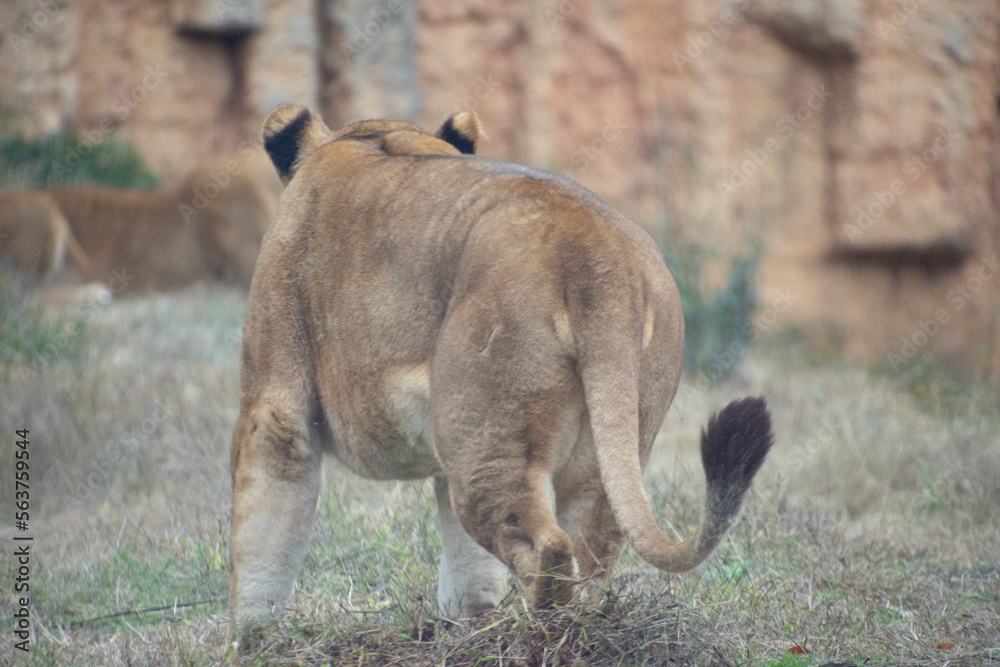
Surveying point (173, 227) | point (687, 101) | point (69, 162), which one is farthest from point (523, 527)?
point (69, 162)

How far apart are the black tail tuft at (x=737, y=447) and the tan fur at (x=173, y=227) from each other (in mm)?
6807

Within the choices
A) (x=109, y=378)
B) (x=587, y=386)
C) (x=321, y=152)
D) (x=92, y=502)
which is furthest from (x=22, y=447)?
(x=587, y=386)

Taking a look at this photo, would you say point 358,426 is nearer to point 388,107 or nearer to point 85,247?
point 85,247

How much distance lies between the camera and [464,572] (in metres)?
3.27

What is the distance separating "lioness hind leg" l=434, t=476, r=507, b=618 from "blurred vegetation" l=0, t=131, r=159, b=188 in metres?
7.53

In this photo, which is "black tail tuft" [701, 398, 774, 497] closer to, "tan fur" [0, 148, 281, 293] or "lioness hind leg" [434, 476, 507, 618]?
"lioness hind leg" [434, 476, 507, 618]

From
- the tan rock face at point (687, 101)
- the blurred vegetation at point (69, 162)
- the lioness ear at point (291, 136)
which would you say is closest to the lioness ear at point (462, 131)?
the lioness ear at point (291, 136)

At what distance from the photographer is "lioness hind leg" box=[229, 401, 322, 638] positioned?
10.0ft

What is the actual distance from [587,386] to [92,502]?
11.1 ft

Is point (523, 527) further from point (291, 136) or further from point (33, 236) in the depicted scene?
point (33, 236)

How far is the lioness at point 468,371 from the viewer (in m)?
2.32

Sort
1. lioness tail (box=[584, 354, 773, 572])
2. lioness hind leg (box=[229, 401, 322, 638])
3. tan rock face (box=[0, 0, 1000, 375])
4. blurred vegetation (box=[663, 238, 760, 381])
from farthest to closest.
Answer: tan rock face (box=[0, 0, 1000, 375])
blurred vegetation (box=[663, 238, 760, 381])
lioness hind leg (box=[229, 401, 322, 638])
lioness tail (box=[584, 354, 773, 572])

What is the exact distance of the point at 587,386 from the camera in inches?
91.5

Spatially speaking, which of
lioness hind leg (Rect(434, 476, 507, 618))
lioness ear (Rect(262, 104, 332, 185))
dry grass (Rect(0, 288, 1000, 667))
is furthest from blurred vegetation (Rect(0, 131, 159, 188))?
lioness hind leg (Rect(434, 476, 507, 618))
